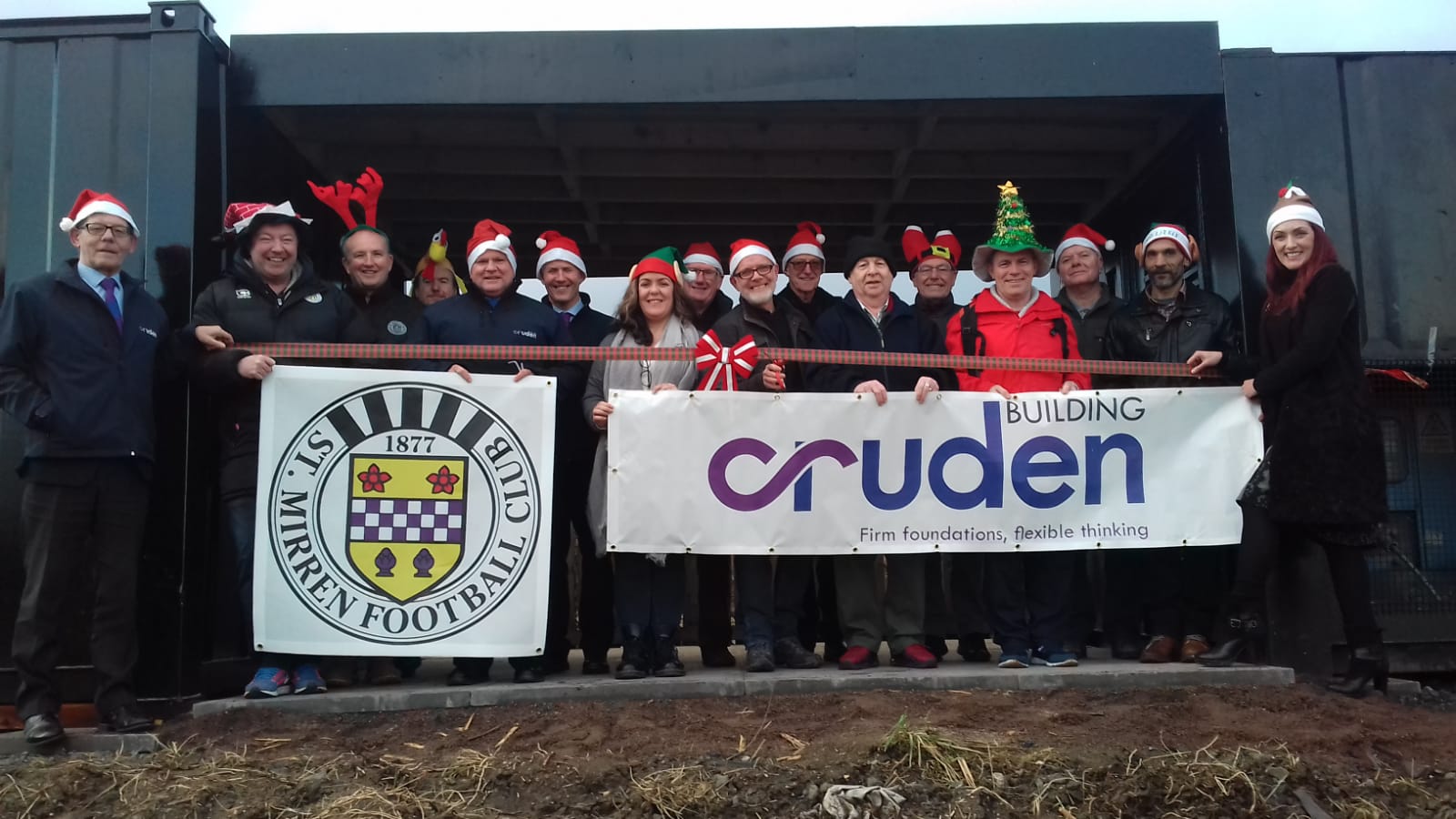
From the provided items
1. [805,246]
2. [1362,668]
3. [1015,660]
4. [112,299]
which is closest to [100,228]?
[112,299]

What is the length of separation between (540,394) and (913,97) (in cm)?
236

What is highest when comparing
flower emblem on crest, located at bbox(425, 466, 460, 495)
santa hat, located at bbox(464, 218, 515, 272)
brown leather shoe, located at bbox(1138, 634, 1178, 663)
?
santa hat, located at bbox(464, 218, 515, 272)

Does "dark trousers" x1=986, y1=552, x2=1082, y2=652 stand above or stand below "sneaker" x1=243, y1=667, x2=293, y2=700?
above

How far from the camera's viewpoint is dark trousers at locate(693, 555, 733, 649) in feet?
17.2

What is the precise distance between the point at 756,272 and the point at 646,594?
5.06 ft

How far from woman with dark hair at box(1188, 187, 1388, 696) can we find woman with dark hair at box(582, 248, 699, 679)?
2327 millimetres

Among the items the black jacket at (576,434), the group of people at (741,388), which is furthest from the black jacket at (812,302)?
the black jacket at (576,434)

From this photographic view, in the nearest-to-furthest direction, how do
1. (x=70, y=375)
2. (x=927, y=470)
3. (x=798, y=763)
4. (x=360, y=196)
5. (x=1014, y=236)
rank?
(x=798, y=763)
(x=70, y=375)
(x=927, y=470)
(x=1014, y=236)
(x=360, y=196)

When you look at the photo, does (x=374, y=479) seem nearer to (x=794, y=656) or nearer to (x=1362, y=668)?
(x=794, y=656)

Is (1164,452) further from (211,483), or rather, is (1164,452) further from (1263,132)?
(211,483)

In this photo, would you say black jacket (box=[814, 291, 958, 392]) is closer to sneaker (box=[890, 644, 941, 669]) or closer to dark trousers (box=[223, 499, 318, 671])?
sneaker (box=[890, 644, 941, 669])

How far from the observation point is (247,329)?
16.0 feet

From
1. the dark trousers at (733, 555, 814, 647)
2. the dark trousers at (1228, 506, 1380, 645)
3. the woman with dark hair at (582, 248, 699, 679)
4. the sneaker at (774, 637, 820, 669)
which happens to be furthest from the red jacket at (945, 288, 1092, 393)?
the sneaker at (774, 637, 820, 669)

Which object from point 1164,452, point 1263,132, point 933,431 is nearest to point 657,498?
point 933,431
